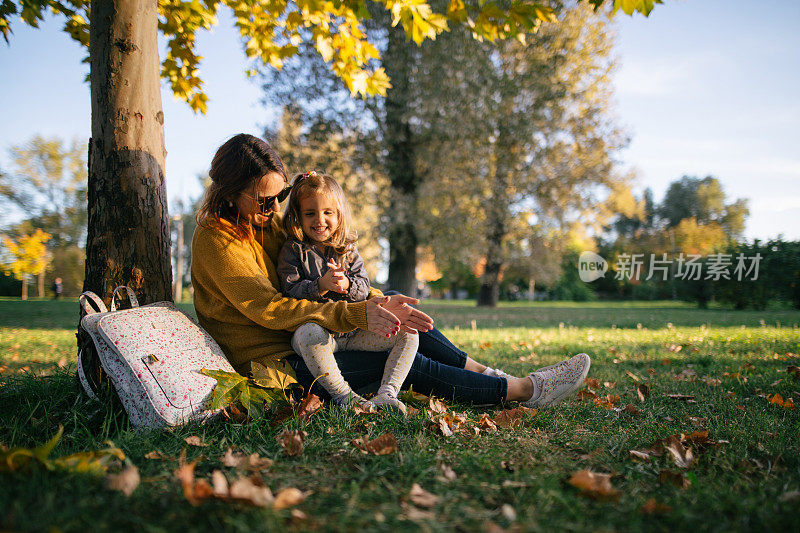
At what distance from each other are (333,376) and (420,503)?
1135 mm

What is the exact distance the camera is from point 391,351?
8.95ft

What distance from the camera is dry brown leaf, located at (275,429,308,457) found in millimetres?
1934

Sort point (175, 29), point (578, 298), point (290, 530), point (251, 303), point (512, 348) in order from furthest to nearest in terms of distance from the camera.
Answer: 1. point (578, 298)
2. point (512, 348)
3. point (175, 29)
4. point (251, 303)
5. point (290, 530)

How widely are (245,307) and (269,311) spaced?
134 mm

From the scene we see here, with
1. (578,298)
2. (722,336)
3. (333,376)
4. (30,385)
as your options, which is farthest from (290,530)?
(578,298)

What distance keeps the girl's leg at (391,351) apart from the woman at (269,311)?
62 millimetres

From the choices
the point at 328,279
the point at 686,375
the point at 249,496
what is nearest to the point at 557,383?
the point at 328,279

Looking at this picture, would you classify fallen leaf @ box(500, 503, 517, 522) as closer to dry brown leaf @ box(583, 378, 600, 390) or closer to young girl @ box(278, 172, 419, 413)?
young girl @ box(278, 172, 419, 413)

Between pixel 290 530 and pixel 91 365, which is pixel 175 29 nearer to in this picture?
pixel 91 365

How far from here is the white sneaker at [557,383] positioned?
280 centimetres

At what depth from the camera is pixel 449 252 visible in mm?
13320

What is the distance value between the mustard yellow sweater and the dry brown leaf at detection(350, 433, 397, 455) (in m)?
0.65

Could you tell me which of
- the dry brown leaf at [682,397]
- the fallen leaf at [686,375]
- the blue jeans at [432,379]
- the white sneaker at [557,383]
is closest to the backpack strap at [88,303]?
the blue jeans at [432,379]

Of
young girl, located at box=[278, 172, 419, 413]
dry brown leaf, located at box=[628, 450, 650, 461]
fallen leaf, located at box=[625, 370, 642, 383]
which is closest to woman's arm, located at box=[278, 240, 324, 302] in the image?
young girl, located at box=[278, 172, 419, 413]
